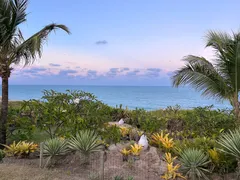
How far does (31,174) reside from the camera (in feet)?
16.3

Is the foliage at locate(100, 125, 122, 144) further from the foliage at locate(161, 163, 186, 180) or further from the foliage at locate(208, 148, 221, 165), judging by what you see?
the foliage at locate(208, 148, 221, 165)

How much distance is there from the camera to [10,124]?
829cm

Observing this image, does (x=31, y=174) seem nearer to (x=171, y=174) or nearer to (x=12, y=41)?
(x=171, y=174)

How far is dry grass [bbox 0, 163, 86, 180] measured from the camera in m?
4.75

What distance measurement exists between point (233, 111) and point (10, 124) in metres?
7.46

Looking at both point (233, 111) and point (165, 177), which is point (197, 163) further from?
point (233, 111)

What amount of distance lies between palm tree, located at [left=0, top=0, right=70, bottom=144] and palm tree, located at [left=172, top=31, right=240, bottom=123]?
441 centimetres

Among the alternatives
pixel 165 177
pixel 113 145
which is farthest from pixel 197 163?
pixel 113 145

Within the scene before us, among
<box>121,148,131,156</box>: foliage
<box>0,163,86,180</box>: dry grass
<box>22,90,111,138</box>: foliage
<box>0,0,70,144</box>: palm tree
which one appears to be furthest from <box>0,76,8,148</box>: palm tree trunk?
<box>121,148,131,156</box>: foliage

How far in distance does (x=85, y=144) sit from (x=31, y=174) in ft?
4.34

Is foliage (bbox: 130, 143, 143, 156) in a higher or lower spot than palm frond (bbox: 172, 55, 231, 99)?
lower

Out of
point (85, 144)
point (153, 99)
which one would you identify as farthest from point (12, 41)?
point (153, 99)

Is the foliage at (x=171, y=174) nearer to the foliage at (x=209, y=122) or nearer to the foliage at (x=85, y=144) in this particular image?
the foliage at (x=85, y=144)

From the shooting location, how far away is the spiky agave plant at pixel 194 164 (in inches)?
213
